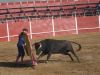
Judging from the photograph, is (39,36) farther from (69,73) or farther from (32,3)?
(32,3)

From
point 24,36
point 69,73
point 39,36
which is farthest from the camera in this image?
point 39,36

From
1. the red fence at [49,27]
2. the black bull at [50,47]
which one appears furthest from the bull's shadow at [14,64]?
the red fence at [49,27]

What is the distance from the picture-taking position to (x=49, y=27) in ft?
100

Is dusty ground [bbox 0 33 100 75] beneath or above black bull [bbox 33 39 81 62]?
beneath

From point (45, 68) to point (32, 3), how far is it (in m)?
38.1

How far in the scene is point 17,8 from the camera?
1853 inches

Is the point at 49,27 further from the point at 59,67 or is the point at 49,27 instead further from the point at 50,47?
the point at 59,67

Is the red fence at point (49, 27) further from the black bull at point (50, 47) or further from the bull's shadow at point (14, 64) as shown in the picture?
the black bull at point (50, 47)

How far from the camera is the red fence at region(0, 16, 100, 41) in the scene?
28.6 metres

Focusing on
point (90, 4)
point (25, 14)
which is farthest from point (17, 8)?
point (90, 4)

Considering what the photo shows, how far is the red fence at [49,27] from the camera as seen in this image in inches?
1125

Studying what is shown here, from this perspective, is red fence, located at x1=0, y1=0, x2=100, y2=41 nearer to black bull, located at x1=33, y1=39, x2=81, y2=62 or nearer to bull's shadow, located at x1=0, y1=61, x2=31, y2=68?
bull's shadow, located at x1=0, y1=61, x2=31, y2=68

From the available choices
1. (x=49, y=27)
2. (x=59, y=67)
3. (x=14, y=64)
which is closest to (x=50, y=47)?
(x=59, y=67)

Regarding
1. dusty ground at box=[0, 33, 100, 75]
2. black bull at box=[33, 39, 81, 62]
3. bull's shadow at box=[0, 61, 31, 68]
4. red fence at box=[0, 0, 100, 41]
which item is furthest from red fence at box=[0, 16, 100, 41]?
black bull at box=[33, 39, 81, 62]
